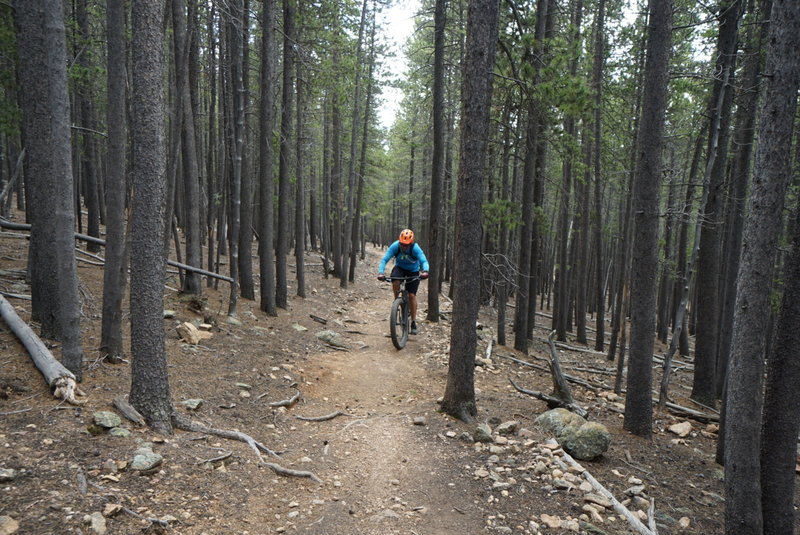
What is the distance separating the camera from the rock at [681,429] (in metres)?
7.46

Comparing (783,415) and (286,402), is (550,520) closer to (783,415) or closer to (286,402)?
(783,415)

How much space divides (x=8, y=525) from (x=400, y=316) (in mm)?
7956

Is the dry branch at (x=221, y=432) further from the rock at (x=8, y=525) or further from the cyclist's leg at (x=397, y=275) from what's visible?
the cyclist's leg at (x=397, y=275)

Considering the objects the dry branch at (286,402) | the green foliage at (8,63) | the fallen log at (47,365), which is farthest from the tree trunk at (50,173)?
the green foliage at (8,63)

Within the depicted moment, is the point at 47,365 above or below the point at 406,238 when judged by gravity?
below

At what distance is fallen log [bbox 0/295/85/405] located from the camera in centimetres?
444

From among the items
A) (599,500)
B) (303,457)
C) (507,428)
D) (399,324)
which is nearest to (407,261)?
(399,324)

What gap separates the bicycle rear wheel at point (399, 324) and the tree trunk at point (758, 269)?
248 inches

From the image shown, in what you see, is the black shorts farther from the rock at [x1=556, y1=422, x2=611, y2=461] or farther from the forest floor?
the rock at [x1=556, y1=422, x2=611, y2=461]

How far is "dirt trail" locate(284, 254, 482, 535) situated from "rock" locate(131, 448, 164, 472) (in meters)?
1.38

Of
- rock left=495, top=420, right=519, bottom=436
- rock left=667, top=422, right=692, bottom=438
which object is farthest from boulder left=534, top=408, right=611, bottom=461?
rock left=667, top=422, right=692, bottom=438

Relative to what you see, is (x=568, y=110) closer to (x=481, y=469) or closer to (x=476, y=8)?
(x=476, y=8)

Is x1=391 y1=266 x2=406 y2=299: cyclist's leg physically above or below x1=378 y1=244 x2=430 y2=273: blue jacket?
below

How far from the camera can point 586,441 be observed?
5.55m
